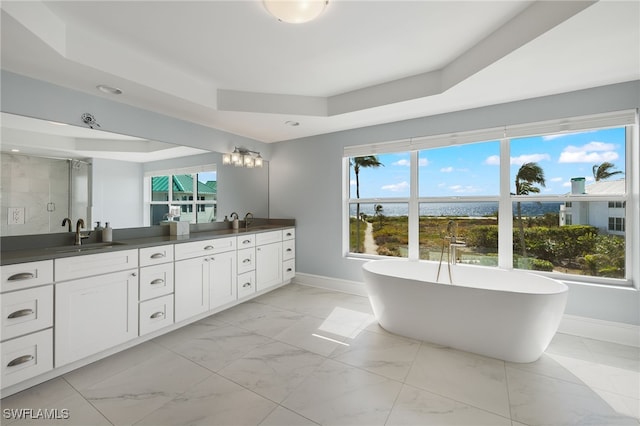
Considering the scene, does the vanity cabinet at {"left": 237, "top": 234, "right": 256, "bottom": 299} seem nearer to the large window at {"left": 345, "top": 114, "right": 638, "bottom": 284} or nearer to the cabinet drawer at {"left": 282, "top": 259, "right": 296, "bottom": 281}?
the cabinet drawer at {"left": 282, "top": 259, "right": 296, "bottom": 281}

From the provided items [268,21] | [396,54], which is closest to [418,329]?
[396,54]

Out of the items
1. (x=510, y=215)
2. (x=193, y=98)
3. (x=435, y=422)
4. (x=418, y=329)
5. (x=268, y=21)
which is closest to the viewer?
(x=435, y=422)

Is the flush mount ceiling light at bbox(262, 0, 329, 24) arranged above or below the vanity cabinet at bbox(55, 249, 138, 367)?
above

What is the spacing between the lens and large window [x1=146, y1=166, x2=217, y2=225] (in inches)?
118

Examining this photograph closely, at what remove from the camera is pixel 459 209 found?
321 cm

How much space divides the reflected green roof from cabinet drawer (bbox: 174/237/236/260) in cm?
81

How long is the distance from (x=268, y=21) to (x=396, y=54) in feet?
3.52

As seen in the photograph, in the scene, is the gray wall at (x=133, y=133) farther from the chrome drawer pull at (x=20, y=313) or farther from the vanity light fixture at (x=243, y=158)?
the chrome drawer pull at (x=20, y=313)

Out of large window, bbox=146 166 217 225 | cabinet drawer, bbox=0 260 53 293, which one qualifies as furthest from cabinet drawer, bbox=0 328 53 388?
large window, bbox=146 166 217 225

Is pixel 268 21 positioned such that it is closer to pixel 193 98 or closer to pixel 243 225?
pixel 193 98

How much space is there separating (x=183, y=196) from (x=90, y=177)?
934mm

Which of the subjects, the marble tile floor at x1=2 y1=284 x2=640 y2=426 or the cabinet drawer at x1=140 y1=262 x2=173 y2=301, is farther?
the cabinet drawer at x1=140 y1=262 x2=173 y2=301

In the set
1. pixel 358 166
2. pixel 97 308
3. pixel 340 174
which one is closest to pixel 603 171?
pixel 358 166

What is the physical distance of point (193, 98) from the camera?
2.68m
